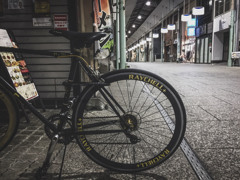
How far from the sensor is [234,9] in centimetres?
1730

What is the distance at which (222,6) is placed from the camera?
2008 cm

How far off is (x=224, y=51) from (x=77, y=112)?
23639 millimetres

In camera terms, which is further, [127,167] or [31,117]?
[31,117]

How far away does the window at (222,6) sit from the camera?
18.9 meters

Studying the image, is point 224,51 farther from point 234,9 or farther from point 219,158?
point 219,158

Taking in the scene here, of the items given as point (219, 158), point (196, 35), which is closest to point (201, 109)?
point (219, 158)

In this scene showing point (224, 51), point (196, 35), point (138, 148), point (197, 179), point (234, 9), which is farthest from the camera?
point (196, 35)

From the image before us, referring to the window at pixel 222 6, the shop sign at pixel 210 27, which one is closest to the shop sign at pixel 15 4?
the window at pixel 222 6

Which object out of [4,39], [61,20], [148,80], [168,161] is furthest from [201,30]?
[148,80]

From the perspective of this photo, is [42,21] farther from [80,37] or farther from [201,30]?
[201,30]

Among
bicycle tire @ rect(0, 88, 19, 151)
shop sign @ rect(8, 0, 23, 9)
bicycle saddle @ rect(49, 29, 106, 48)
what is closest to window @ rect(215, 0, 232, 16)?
shop sign @ rect(8, 0, 23, 9)

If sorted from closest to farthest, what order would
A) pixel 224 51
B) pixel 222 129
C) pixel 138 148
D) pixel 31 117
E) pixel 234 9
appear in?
pixel 138 148
pixel 222 129
pixel 31 117
pixel 234 9
pixel 224 51

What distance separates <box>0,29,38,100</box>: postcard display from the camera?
3.29 m

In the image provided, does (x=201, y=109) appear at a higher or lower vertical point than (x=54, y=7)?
lower
